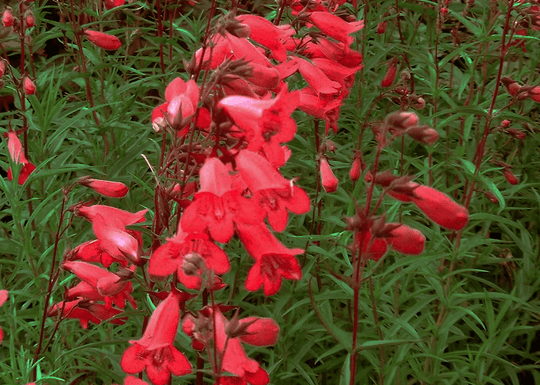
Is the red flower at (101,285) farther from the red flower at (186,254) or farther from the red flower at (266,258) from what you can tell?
the red flower at (266,258)

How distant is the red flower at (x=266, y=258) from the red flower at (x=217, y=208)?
0.35 ft

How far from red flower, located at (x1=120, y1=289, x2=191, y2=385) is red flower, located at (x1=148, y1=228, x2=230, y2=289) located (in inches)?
6.1

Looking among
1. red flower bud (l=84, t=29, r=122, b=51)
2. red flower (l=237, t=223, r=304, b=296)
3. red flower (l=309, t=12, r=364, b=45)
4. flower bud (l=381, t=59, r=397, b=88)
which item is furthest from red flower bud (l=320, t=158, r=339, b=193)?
red flower bud (l=84, t=29, r=122, b=51)

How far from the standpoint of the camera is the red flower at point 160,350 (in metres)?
1.67

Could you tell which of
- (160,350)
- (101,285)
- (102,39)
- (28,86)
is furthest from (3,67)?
(160,350)

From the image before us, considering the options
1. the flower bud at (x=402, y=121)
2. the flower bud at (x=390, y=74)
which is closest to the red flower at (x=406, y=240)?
the flower bud at (x=402, y=121)

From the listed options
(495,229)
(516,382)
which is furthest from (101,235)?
(495,229)

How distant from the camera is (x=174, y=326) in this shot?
168 centimetres

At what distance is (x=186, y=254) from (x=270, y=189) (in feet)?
0.92

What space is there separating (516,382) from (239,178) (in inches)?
91.9

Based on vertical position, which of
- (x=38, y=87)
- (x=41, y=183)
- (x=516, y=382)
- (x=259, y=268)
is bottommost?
(x=516, y=382)

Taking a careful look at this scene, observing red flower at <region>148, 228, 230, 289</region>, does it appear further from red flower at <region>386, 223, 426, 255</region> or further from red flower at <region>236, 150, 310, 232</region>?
red flower at <region>386, 223, 426, 255</region>

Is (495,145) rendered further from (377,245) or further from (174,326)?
(174,326)

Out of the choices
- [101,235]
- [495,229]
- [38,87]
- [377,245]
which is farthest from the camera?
[495,229]
